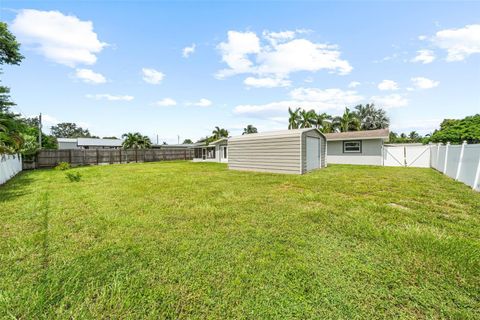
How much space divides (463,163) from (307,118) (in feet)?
77.0

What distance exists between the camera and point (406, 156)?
50.0ft

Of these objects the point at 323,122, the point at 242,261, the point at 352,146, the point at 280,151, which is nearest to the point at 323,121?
the point at 323,122

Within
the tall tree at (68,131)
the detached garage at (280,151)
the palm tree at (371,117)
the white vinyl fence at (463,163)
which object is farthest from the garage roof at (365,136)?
the tall tree at (68,131)

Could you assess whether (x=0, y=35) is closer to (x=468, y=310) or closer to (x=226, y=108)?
(x=226, y=108)

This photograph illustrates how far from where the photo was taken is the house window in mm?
16625

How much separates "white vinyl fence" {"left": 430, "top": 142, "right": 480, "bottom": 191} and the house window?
573cm

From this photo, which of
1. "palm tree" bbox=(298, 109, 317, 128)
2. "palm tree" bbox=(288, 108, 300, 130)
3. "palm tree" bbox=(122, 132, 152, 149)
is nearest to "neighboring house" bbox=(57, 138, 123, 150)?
"palm tree" bbox=(122, 132, 152, 149)

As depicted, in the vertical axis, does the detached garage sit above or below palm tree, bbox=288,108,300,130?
below

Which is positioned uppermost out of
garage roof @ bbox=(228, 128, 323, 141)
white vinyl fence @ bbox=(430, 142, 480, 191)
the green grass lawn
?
garage roof @ bbox=(228, 128, 323, 141)

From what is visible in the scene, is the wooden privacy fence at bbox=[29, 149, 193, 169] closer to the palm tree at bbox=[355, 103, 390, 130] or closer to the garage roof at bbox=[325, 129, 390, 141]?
the garage roof at bbox=[325, 129, 390, 141]

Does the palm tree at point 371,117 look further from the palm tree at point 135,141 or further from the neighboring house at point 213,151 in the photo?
the palm tree at point 135,141

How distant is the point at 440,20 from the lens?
7238mm

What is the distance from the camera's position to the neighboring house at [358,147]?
52.1 ft

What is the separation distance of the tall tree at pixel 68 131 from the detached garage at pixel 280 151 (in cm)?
7278
